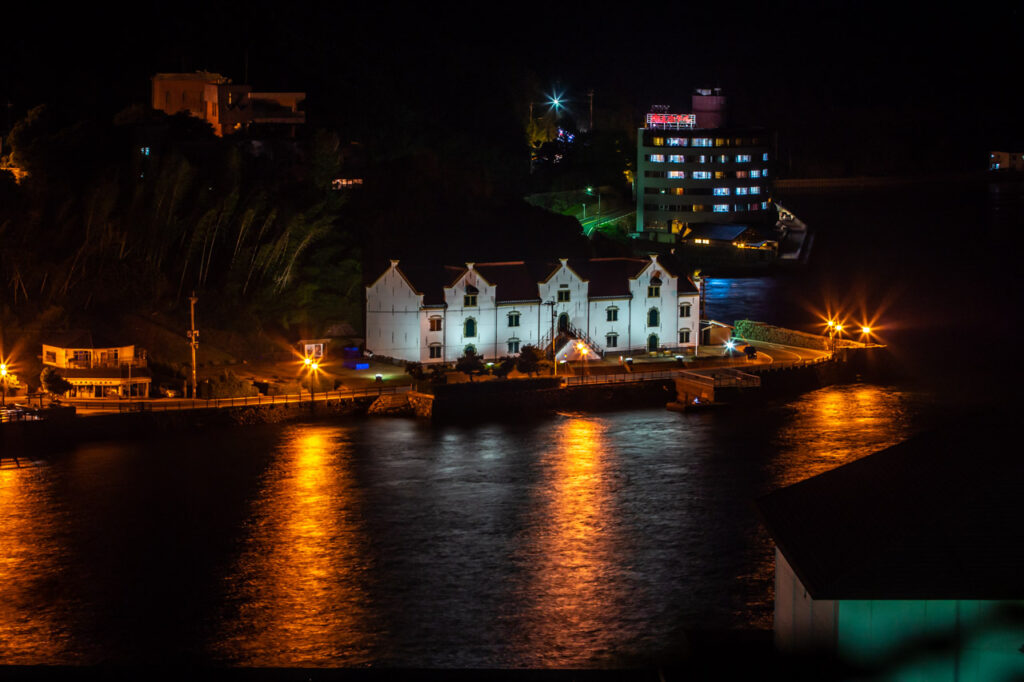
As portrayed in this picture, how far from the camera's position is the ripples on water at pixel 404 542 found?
522 inches

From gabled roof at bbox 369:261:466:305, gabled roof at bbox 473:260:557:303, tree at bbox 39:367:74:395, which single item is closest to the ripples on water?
tree at bbox 39:367:74:395

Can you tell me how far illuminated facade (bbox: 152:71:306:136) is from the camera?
38.0 meters

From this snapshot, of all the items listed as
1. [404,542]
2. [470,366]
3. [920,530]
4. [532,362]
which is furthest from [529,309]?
[920,530]

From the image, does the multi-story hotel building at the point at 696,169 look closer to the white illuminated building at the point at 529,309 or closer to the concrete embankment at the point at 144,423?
the white illuminated building at the point at 529,309

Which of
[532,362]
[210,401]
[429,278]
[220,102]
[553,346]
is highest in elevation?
[220,102]

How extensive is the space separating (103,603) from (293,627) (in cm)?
229

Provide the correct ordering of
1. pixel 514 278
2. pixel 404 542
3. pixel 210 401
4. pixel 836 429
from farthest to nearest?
pixel 514 278, pixel 836 429, pixel 210 401, pixel 404 542

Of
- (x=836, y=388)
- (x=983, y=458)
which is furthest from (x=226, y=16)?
(x=983, y=458)

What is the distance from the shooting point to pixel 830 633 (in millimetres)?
8844

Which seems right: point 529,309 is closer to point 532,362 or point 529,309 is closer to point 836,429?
point 532,362

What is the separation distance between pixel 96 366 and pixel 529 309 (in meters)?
8.43

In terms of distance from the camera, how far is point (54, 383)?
74.0 feet

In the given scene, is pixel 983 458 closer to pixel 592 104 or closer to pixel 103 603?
pixel 103 603

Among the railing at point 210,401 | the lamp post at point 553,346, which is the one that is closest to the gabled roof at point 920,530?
the railing at point 210,401
